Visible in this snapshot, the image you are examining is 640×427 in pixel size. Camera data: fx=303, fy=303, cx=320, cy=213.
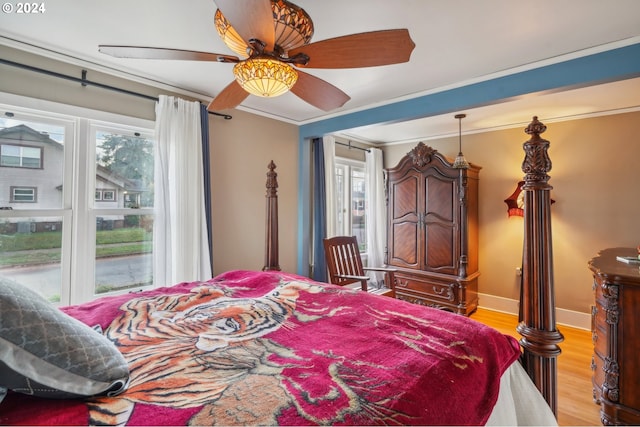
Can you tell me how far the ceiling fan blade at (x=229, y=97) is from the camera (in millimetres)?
1851

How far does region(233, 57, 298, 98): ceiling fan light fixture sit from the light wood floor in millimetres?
2601

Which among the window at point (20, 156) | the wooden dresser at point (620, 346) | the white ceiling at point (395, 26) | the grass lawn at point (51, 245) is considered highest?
the white ceiling at point (395, 26)

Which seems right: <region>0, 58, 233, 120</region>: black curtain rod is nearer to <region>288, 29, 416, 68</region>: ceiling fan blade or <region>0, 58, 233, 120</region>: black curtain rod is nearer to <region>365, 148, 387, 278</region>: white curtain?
<region>288, 29, 416, 68</region>: ceiling fan blade

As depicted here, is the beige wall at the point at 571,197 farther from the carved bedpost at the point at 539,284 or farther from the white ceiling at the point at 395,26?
the carved bedpost at the point at 539,284

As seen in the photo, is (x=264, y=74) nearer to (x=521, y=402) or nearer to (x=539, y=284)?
(x=539, y=284)

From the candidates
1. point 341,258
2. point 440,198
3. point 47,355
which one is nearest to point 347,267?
point 341,258

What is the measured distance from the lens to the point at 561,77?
2.21 metres

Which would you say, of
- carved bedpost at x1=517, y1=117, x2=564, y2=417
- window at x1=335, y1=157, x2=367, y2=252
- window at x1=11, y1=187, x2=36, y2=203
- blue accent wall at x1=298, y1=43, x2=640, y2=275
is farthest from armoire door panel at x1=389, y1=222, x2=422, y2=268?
window at x1=11, y1=187, x2=36, y2=203

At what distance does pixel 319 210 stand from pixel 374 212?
3.82 ft

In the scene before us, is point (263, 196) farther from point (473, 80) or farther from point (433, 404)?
point (433, 404)

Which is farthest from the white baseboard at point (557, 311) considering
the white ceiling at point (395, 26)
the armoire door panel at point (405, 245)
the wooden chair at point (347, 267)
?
the white ceiling at point (395, 26)

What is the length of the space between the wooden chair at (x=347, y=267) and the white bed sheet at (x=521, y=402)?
1.60 m

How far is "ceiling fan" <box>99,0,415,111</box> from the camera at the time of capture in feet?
3.99

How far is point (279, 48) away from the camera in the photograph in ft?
4.63
